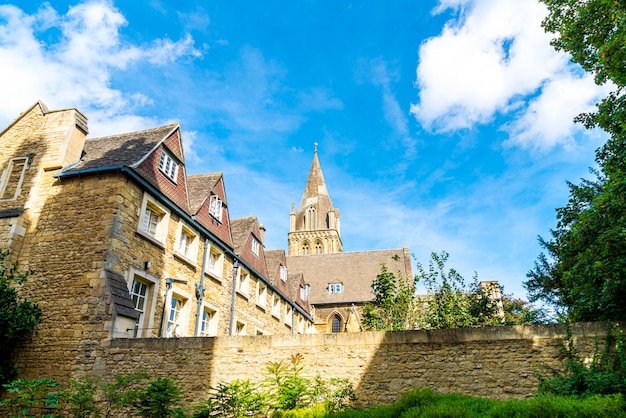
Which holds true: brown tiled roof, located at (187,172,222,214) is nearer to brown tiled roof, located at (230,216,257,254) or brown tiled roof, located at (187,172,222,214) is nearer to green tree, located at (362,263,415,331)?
brown tiled roof, located at (230,216,257,254)

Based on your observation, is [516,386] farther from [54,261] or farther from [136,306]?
[54,261]

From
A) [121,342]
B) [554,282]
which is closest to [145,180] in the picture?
[121,342]

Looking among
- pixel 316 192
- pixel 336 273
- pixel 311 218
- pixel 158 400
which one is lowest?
pixel 158 400

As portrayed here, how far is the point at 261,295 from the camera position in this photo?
2089 cm

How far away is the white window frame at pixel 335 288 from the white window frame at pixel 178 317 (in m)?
24.8

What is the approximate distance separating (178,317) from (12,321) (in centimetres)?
481

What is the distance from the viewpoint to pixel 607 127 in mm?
10523

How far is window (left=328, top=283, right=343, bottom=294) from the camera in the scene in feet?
121

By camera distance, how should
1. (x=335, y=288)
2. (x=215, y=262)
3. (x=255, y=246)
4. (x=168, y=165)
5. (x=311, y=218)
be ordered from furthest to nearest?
(x=311, y=218) → (x=335, y=288) → (x=255, y=246) → (x=215, y=262) → (x=168, y=165)

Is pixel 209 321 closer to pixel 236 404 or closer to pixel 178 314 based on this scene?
pixel 178 314

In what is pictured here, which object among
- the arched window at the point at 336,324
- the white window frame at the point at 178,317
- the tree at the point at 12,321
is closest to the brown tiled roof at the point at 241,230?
the white window frame at the point at 178,317

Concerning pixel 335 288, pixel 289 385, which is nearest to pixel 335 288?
pixel 335 288

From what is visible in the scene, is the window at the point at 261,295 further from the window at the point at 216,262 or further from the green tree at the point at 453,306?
the green tree at the point at 453,306

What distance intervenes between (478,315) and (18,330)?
12.9m
